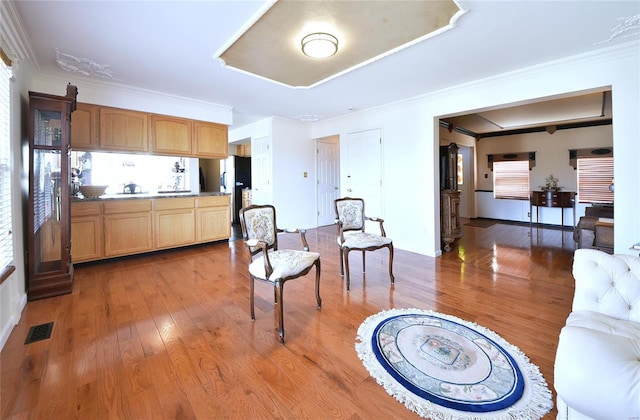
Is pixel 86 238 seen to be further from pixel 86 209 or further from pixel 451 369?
pixel 451 369

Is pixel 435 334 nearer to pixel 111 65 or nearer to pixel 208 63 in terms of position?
pixel 208 63

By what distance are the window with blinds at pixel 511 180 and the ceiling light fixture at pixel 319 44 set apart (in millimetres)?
6915

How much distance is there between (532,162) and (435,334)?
283 inches

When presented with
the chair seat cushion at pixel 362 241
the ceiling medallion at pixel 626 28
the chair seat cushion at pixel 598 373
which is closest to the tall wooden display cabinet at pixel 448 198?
the chair seat cushion at pixel 362 241

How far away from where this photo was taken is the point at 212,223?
15.7ft

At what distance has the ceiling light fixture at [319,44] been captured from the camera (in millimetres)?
2461

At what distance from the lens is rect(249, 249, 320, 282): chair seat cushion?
81.1 inches

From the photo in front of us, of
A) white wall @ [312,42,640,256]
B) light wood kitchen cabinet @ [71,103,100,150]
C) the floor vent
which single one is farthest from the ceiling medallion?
light wood kitchen cabinet @ [71,103,100,150]

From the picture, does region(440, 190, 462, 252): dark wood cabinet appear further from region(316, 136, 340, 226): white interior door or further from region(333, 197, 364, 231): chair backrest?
region(316, 136, 340, 226): white interior door

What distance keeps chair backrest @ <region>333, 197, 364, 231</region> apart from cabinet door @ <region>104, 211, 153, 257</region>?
2.89m

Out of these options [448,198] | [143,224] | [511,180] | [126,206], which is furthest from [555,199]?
[126,206]

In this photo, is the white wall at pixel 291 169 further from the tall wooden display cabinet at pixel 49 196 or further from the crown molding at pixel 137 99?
the tall wooden display cabinet at pixel 49 196

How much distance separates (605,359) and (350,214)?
2588mm

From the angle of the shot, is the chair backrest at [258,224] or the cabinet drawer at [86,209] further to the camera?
the cabinet drawer at [86,209]
